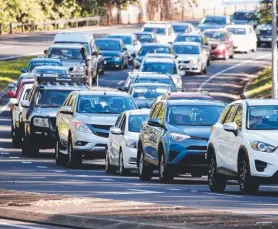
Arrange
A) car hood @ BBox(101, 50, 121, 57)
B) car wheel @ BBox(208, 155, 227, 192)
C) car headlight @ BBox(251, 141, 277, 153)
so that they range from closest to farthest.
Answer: car headlight @ BBox(251, 141, 277, 153) < car wheel @ BBox(208, 155, 227, 192) < car hood @ BBox(101, 50, 121, 57)

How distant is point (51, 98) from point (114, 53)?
30.3 meters

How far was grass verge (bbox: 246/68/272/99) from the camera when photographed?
50312 mm

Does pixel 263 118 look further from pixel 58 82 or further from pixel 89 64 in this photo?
pixel 89 64

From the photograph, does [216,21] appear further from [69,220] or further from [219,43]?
[69,220]

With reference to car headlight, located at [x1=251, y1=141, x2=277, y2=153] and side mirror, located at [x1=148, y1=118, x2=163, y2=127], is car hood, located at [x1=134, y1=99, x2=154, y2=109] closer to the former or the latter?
side mirror, located at [x1=148, y1=118, x2=163, y2=127]

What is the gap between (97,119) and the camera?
30.2 meters

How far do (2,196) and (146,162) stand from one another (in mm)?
6744

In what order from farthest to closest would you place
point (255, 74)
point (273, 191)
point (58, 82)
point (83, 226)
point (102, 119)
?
point (255, 74) < point (58, 82) < point (102, 119) < point (273, 191) < point (83, 226)

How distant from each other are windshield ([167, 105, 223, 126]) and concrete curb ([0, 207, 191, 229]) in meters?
8.16

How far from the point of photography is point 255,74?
64.7 m

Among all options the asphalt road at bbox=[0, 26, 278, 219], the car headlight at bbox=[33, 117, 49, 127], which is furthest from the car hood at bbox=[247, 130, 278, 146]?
the car headlight at bbox=[33, 117, 49, 127]

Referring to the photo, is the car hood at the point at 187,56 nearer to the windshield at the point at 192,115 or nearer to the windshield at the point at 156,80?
the windshield at the point at 156,80

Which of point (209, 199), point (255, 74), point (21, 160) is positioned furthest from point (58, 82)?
point (255, 74)

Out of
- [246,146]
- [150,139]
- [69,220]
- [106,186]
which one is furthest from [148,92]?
[69,220]
